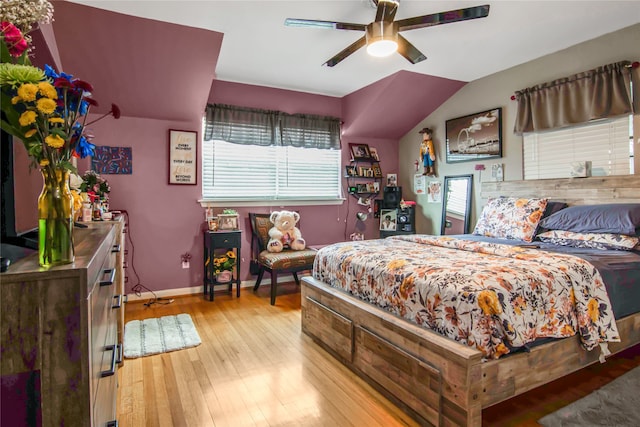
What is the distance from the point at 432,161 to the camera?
192 inches

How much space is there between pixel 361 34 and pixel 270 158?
1.98 meters

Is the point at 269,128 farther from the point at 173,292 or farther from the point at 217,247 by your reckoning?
the point at 173,292

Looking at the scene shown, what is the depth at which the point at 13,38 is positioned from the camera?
0.93 m

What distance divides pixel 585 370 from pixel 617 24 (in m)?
2.79

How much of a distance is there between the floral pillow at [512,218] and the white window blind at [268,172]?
6.82 ft

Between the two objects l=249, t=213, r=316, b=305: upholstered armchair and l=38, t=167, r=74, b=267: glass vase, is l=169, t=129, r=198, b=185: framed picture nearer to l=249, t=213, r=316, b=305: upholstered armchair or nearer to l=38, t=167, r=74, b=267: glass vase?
l=249, t=213, r=316, b=305: upholstered armchair

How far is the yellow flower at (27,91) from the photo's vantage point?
0.82 meters

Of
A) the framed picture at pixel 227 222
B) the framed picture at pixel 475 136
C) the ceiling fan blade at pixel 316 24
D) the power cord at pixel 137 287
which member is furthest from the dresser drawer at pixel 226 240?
the framed picture at pixel 475 136

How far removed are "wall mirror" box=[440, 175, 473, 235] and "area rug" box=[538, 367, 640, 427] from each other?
2421 millimetres

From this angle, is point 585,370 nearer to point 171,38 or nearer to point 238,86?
point 171,38

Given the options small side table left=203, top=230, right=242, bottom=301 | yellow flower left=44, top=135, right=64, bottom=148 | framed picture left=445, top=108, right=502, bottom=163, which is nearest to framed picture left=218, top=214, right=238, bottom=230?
small side table left=203, top=230, right=242, bottom=301

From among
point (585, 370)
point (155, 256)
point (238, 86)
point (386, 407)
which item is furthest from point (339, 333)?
point (238, 86)

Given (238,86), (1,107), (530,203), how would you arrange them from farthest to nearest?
(238,86) < (530,203) < (1,107)

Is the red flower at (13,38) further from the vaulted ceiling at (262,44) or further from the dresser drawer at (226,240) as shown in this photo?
the dresser drawer at (226,240)
